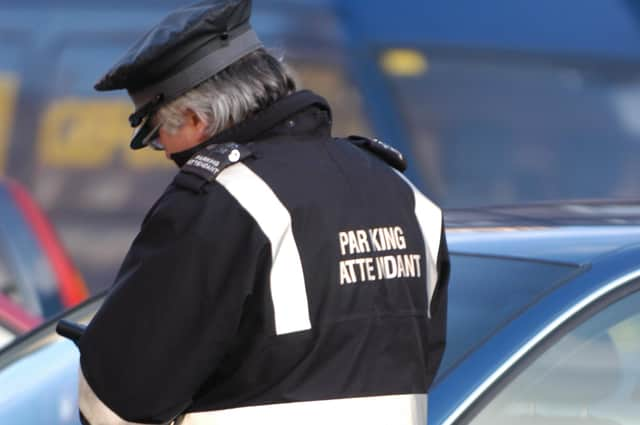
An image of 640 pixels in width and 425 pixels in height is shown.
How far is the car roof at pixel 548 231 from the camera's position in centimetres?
271

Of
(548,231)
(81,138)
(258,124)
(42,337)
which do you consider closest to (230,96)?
(258,124)

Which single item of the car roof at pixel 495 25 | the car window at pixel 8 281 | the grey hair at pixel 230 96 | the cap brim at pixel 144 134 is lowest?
the car window at pixel 8 281

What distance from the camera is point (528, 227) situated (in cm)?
297

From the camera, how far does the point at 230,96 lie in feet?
7.04

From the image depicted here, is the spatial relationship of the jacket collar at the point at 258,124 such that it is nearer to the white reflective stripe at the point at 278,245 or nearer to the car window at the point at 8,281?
the white reflective stripe at the point at 278,245

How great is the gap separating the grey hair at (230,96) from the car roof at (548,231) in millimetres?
759

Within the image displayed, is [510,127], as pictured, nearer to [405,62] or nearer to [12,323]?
[405,62]

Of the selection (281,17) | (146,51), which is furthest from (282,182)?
(281,17)

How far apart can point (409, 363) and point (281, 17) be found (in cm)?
661

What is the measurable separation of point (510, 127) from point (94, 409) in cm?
693

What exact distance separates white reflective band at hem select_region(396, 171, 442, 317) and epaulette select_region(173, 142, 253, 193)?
33cm

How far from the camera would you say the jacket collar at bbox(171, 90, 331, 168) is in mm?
2148

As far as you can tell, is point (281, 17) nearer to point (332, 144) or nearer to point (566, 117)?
point (566, 117)

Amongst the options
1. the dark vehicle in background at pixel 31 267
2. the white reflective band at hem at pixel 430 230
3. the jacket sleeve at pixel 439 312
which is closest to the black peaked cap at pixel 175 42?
the white reflective band at hem at pixel 430 230
